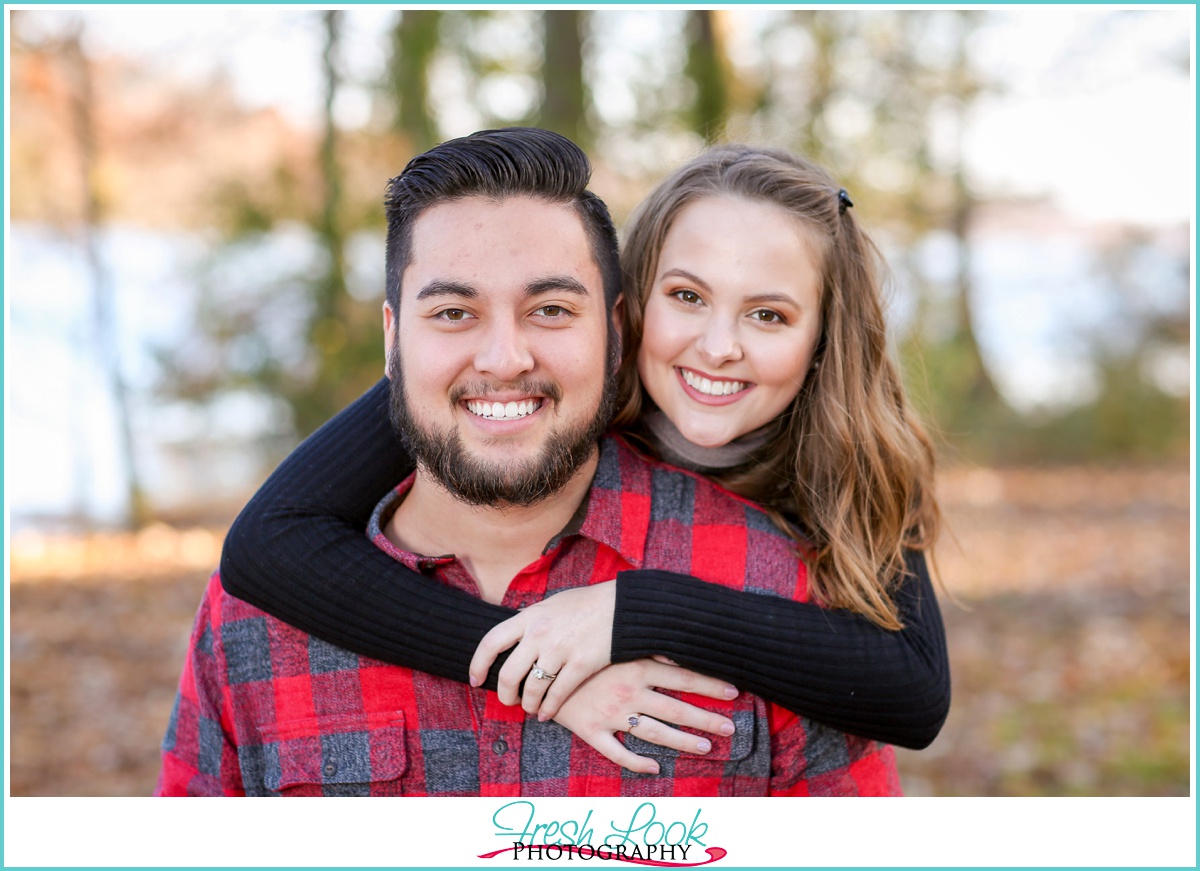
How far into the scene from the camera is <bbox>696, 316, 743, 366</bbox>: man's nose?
2.39 metres

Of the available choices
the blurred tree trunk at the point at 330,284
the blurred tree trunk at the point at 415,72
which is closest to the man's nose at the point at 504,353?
the blurred tree trunk at the point at 415,72

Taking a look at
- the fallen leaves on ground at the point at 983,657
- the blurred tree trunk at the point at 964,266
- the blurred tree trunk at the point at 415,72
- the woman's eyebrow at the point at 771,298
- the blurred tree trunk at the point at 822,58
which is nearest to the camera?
the woman's eyebrow at the point at 771,298

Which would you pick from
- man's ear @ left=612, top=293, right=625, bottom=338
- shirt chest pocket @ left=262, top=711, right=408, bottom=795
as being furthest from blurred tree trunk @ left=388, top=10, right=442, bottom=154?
shirt chest pocket @ left=262, top=711, right=408, bottom=795

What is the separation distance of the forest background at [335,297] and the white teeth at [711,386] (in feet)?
10.2

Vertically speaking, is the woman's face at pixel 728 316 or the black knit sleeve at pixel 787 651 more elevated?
the woman's face at pixel 728 316

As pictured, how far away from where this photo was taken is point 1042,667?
6434mm

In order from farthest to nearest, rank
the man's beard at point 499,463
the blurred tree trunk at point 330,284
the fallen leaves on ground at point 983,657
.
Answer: the blurred tree trunk at point 330,284 < the fallen leaves on ground at point 983,657 < the man's beard at point 499,463

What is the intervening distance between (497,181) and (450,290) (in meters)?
0.26

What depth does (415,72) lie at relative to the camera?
750cm

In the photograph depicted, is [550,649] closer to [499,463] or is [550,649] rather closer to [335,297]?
[499,463]

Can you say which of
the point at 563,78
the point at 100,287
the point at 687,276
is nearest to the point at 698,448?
the point at 687,276

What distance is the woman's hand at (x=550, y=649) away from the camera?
210 cm

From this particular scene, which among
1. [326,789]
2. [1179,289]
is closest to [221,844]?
[326,789]

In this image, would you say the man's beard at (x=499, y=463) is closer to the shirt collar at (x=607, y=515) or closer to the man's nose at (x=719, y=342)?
the shirt collar at (x=607, y=515)
